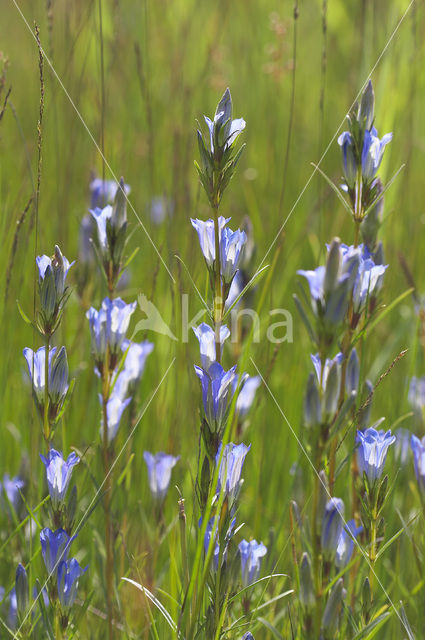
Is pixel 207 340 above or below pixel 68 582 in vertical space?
above

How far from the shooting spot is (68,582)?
0.82 m

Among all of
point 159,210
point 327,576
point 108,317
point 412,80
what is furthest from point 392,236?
point 327,576

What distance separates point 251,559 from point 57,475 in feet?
0.93

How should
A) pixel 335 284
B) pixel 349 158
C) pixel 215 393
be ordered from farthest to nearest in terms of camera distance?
1. pixel 349 158
2. pixel 215 393
3. pixel 335 284

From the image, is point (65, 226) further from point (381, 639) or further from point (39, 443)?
point (381, 639)

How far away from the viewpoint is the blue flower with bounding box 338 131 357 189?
0.85 metres

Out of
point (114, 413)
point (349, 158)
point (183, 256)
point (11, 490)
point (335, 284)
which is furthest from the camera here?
point (183, 256)

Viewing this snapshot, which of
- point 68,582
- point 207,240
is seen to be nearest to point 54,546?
point 68,582

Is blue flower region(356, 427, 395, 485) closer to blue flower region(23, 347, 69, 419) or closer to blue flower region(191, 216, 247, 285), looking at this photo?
blue flower region(191, 216, 247, 285)

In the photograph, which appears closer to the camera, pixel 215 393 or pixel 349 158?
pixel 215 393

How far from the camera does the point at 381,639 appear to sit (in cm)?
111

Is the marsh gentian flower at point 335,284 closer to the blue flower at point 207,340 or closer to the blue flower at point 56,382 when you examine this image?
the blue flower at point 207,340

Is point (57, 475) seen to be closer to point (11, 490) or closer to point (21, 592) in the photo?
point (21, 592)

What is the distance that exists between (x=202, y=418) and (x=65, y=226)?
1060 millimetres
